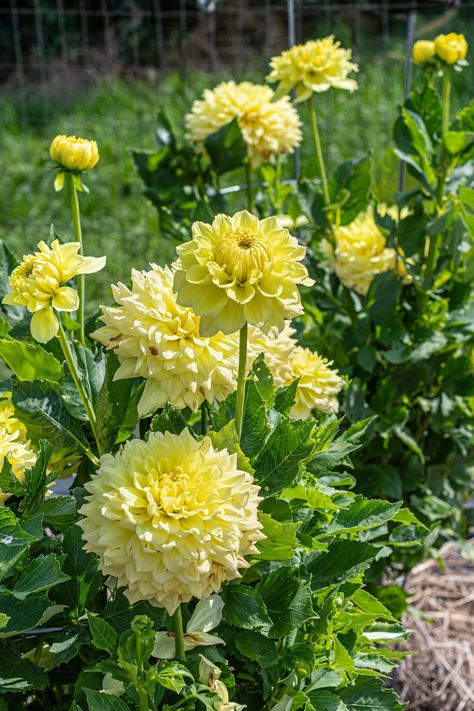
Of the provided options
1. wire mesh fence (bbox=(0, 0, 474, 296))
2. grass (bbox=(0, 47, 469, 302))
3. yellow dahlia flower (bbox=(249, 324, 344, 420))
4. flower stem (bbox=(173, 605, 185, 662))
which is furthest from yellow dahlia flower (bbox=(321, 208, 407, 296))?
grass (bbox=(0, 47, 469, 302))

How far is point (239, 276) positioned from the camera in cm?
74

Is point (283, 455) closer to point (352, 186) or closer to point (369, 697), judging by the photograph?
point (369, 697)

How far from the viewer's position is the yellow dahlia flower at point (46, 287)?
2.65ft

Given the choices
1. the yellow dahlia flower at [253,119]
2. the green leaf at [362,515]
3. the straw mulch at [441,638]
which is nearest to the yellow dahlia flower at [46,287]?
the green leaf at [362,515]

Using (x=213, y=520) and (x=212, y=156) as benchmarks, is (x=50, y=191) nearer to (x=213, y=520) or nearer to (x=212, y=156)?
(x=212, y=156)

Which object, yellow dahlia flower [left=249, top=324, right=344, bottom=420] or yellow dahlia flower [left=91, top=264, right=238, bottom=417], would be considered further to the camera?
yellow dahlia flower [left=249, top=324, right=344, bottom=420]

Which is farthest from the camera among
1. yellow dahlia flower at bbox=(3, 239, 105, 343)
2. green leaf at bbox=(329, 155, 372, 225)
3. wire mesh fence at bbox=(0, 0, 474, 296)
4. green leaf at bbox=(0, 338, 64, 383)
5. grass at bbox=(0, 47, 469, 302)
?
wire mesh fence at bbox=(0, 0, 474, 296)

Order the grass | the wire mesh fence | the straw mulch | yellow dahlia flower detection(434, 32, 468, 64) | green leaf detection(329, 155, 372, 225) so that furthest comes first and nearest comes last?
the wire mesh fence → the grass → the straw mulch → green leaf detection(329, 155, 372, 225) → yellow dahlia flower detection(434, 32, 468, 64)

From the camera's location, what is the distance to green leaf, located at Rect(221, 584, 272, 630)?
803 mm

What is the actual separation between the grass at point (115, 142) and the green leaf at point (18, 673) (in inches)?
87.0

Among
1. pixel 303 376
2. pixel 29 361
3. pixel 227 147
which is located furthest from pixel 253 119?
pixel 29 361

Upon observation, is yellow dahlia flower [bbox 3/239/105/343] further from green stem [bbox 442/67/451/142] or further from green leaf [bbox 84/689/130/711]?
green stem [bbox 442/67/451/142]

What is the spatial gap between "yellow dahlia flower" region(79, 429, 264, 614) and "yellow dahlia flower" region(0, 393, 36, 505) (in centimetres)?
16

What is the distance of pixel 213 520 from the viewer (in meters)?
0.72
